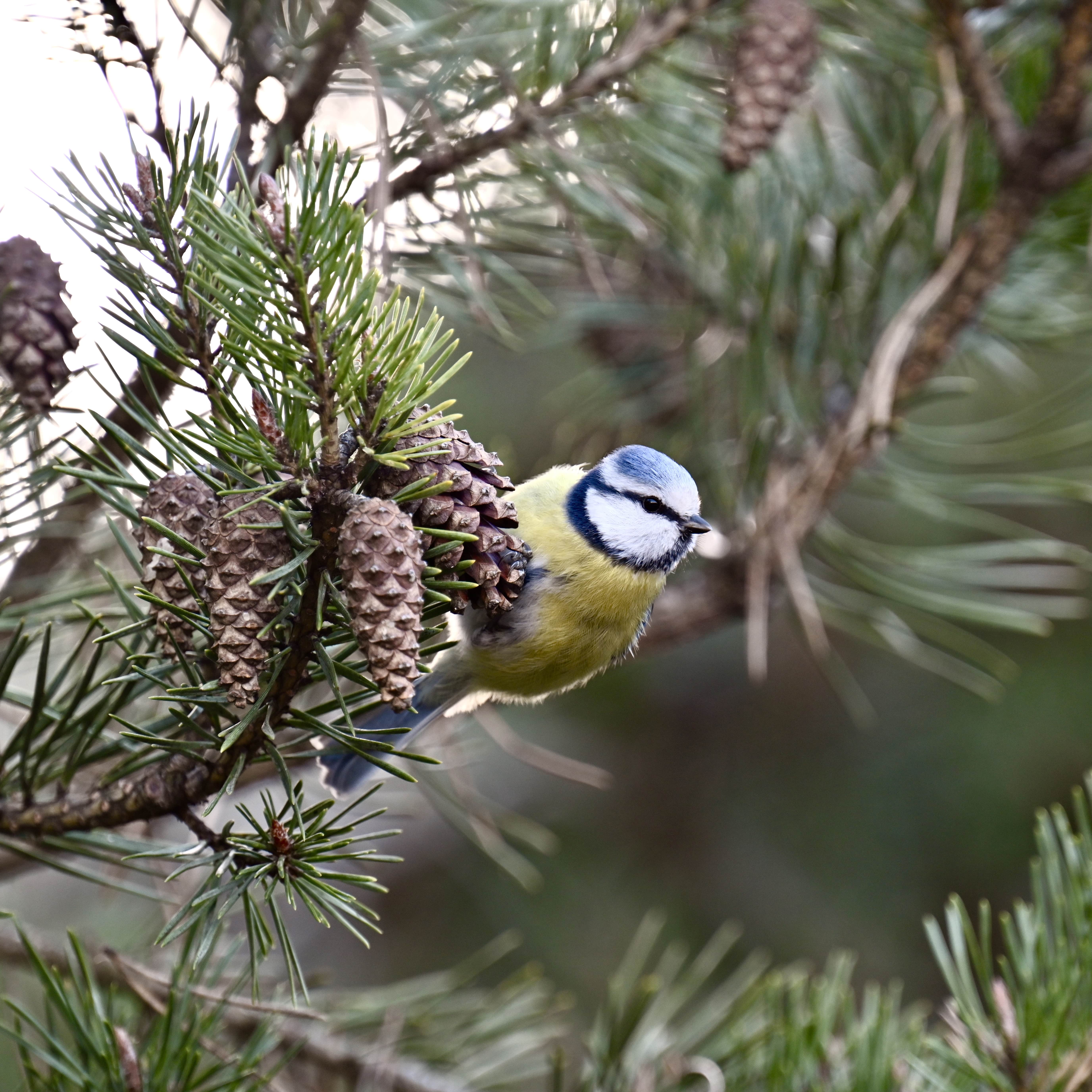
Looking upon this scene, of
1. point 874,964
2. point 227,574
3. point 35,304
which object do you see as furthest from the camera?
point 874,964

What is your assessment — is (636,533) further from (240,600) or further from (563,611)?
(240,600)

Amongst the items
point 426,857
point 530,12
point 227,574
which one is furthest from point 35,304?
point 426,857

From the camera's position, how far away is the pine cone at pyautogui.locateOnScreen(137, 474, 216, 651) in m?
0.56

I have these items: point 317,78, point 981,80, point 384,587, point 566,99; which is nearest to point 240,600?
point 384,587

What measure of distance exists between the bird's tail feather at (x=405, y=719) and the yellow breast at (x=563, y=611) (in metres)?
0.05

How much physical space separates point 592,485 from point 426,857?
156 centimetres

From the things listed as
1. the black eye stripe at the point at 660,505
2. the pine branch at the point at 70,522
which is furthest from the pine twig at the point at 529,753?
the pine branch at the point at 70,522

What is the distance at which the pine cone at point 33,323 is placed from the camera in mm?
604

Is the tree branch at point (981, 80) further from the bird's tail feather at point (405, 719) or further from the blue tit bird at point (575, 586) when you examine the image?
the bird's tail feather at point (405, 719)

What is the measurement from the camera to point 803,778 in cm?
241

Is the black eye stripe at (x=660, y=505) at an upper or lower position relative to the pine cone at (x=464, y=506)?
upper

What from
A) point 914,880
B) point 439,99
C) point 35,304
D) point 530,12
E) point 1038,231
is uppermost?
point 1038,231

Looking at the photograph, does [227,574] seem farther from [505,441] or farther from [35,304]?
[505,441]

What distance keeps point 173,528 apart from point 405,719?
2.26 feet
